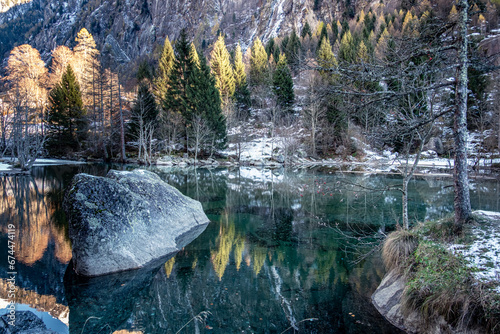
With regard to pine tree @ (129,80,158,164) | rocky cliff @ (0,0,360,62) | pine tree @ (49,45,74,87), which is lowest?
pine tree @ (129,80,158,164)

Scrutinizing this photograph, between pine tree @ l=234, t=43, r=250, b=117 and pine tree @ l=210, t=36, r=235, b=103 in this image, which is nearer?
pine tree @ l=210, t=36, r=235, b=103

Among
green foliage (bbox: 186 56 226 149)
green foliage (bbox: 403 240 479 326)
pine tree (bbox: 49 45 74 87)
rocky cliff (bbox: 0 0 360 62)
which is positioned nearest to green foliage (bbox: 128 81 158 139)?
green foliage (bbox: 186 56 226 149)

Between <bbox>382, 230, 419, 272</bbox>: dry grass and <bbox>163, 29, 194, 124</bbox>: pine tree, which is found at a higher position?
<bbox>163, 29, 194, 124</bbox>: pine tree

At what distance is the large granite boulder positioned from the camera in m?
6.78

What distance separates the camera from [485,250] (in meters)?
4.71

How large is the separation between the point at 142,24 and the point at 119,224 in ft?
463

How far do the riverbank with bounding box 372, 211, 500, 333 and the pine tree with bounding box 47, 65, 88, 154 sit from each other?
46.1 metres

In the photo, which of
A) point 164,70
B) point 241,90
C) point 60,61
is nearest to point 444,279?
point 164,70

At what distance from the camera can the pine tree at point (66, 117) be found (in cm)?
4150

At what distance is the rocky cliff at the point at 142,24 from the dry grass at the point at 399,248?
361ft

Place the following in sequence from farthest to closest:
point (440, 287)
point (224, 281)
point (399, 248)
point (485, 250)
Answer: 1. point (224, 281)
2. point (399, 248)
3. point (485, 250)
4. point (440, 287)

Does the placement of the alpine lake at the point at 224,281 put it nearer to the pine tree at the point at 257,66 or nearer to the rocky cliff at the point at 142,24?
the pine tree at the point at 257,66

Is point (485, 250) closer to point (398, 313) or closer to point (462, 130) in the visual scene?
point (398, 313)

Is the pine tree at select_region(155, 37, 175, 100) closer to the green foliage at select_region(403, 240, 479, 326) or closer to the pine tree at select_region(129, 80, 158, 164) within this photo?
the pine tree at select_region(129, 80, 158, 164)
